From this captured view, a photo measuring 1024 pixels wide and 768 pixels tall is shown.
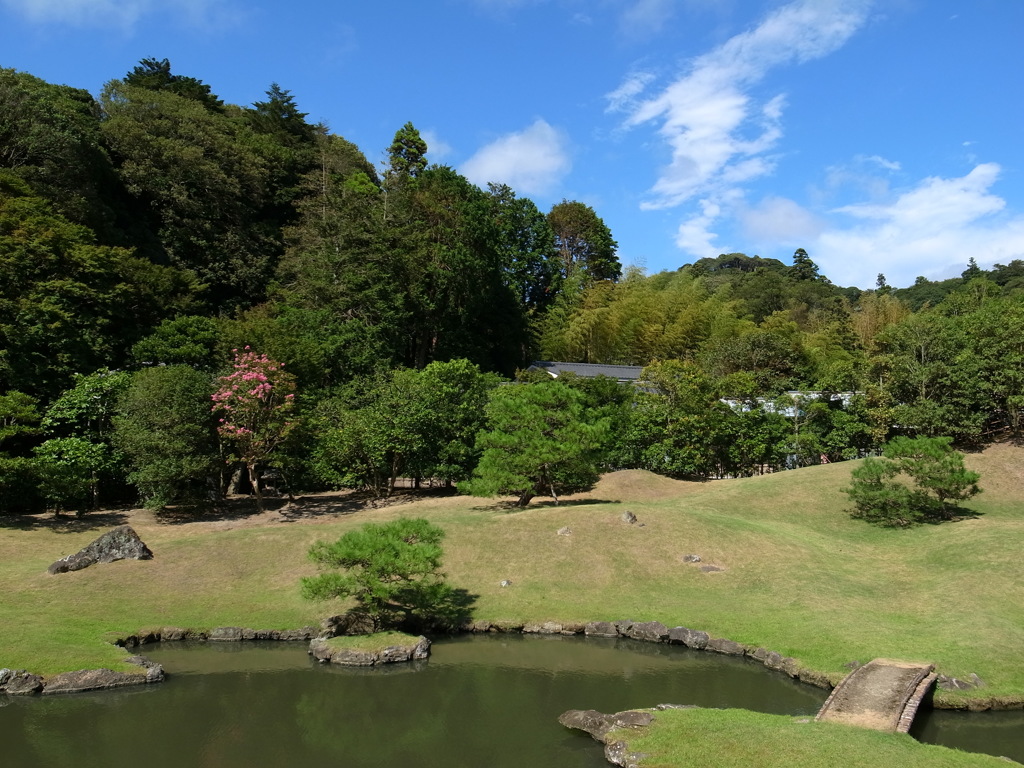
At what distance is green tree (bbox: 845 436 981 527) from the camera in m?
25.2

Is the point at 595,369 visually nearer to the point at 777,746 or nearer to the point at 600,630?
the point at 600,630

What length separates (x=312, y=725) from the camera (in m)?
13.1

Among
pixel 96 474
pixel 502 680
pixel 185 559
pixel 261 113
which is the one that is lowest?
pixel 502 680

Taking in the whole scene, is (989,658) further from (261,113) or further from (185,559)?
(261,113)

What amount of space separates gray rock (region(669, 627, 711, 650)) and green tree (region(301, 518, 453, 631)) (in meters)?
5.91

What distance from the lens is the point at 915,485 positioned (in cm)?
2683

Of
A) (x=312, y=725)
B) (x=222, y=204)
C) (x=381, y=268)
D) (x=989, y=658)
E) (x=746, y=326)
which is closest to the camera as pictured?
(x=312, y=725)

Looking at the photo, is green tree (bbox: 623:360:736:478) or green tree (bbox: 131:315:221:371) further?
green tree (bbox: 623:360:736:478)

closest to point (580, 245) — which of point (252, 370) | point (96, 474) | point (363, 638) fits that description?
point (252, 370)

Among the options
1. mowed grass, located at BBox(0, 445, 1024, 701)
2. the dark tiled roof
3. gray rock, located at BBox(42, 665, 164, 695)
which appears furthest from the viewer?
the dark tiled roof

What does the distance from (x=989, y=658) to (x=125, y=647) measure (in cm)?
1967

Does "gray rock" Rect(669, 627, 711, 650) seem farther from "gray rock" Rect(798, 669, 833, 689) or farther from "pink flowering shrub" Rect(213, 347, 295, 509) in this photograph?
"pink flowering shrub" Rect(213, 347, 295, 509)

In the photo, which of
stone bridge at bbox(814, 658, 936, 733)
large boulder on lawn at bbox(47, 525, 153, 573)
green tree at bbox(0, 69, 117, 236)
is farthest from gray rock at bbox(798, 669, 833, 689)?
green tree at bbox(0, 69, 117, 236)

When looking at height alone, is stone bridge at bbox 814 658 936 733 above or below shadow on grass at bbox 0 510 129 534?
below
